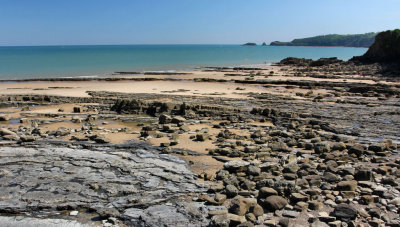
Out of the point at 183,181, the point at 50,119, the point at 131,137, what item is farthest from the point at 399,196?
the point at 50,119

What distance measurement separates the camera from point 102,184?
7883 mm

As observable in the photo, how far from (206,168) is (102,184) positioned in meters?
3.04

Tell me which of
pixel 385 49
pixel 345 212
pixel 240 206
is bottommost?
pixel 345 212

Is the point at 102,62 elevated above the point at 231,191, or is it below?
above

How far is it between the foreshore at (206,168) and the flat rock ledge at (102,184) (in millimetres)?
27

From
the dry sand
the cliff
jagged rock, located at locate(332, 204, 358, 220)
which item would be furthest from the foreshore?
the cliff

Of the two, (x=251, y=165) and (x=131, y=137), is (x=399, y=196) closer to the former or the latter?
(x=251, y=165)

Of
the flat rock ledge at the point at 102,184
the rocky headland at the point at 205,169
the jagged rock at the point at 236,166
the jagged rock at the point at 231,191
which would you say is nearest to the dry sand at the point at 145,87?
→ the rocky headland at the point at 205,169

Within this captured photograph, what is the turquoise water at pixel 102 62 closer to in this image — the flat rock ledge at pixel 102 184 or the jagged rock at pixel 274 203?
the flat rock ledge at pixel 102 184

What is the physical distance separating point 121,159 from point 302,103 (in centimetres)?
1401

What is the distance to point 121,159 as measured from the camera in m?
9.60

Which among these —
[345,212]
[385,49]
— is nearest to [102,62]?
[385,49]

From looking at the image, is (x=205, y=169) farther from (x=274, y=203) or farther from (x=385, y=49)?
(x=385, y=49)

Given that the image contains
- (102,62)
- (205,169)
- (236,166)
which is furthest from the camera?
(102,62)
